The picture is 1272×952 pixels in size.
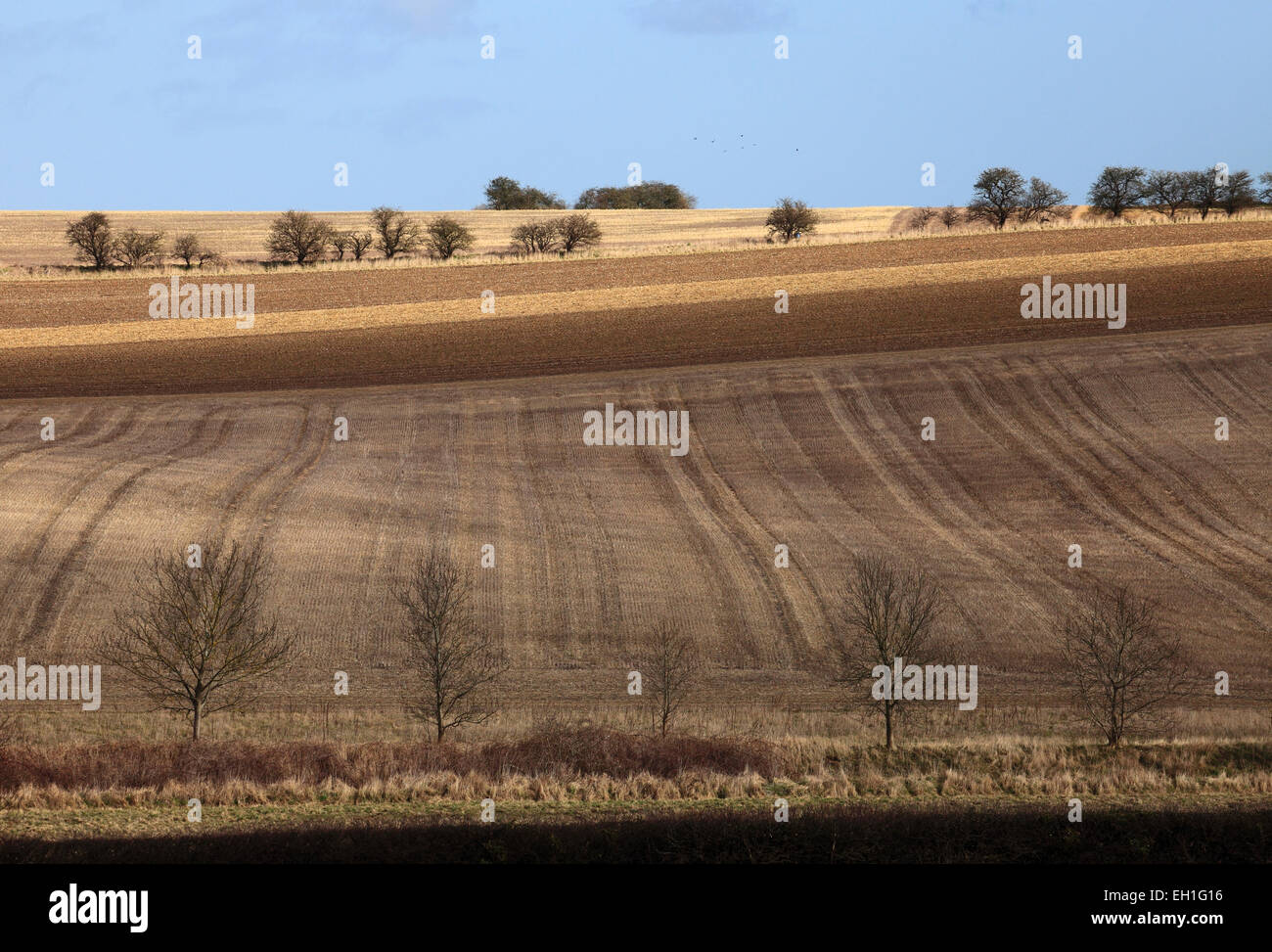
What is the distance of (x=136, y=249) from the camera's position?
90062 mm

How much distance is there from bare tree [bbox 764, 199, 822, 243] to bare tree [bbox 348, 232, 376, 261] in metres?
33.1

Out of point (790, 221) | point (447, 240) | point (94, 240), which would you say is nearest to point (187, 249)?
point (94, 240)

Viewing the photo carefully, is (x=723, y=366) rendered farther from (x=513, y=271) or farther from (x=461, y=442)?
(x=513, y=271)

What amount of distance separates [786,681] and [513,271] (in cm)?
5481

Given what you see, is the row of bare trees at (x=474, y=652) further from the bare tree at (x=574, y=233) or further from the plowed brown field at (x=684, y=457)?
the bare tree at (x=574, y=233)

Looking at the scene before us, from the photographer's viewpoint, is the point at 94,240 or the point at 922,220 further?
the point at 922,220

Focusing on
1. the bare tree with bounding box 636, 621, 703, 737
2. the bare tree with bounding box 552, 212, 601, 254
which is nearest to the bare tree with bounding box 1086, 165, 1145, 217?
the bare tree with bounding box 552, 212, 601, 254

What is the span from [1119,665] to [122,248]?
278ft

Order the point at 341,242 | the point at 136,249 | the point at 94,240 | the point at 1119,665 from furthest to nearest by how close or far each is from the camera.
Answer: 1. the point at 341,242
2. the point at 94,240
3. the point at 136,249
4. the point at 1119,665

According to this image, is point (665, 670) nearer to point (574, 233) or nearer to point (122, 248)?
point (574, 233)

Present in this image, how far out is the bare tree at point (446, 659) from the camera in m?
29.1

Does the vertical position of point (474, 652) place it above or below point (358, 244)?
below

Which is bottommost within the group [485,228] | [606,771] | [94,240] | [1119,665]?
[606,771]

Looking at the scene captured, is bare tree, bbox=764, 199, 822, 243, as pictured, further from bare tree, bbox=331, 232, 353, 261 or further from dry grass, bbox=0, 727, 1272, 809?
dry grass, bbox=0, 727, 1272, 809
